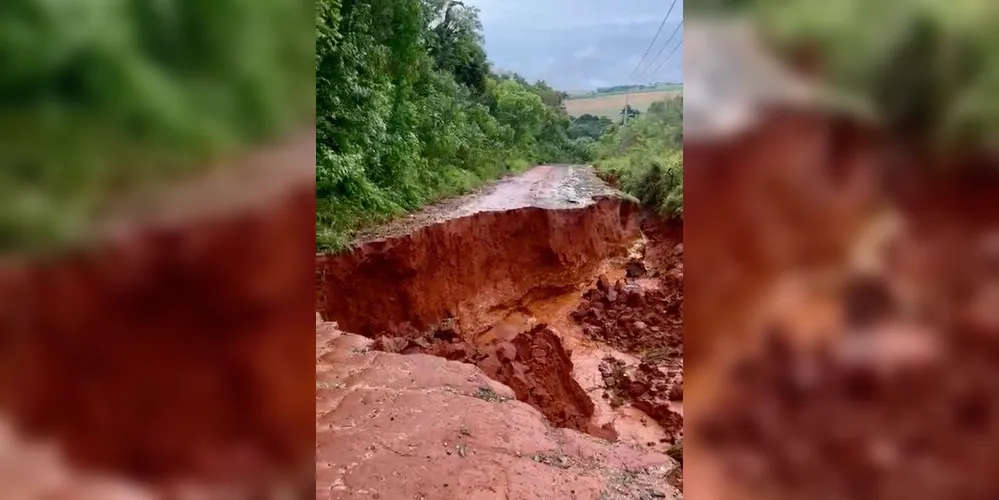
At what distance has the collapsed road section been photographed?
267 cm

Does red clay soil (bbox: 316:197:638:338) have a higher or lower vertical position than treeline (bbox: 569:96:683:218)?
lower

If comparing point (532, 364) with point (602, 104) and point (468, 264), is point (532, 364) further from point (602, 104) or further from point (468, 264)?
point (602, 104)

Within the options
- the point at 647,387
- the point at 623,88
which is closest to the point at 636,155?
the point at 623,88

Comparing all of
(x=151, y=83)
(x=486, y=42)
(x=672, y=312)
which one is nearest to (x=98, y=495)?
(x=151, y=83)

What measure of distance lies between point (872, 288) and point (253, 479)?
0.92 m

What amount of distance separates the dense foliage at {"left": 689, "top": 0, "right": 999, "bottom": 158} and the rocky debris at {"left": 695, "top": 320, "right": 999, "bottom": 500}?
29 cm

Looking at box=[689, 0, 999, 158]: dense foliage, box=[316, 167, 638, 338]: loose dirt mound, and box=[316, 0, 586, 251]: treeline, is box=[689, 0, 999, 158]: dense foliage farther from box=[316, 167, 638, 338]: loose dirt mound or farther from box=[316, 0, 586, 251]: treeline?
box=[316, 167, 638, 338]: loose dirt mound

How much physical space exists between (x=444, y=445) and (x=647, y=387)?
1898 millimetres

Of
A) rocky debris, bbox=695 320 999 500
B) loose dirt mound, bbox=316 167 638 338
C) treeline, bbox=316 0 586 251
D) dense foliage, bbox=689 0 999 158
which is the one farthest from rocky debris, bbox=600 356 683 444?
dense foliage, bbox=689 0 999 158

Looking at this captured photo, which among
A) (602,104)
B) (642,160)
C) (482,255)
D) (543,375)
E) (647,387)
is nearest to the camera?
(642,160)

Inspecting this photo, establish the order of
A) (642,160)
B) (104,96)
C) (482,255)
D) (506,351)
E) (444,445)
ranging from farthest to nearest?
1. (482,255)
2. (506,351)
3. (642,160)
4. (444,445)
5. (104,96)

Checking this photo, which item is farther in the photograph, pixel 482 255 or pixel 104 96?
pixel 482 255

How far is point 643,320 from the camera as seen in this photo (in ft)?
14.9

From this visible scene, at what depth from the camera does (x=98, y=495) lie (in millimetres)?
741
